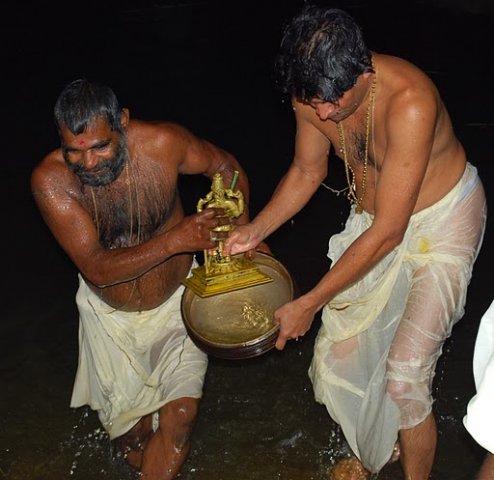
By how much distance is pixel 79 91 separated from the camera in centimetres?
412

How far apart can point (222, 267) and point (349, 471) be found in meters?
1.33

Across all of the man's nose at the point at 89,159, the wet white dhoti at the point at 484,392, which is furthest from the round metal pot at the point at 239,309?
the wet white dhoti at the point at 484,392

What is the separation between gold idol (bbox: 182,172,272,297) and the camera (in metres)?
3.90

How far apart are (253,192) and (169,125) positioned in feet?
12.7

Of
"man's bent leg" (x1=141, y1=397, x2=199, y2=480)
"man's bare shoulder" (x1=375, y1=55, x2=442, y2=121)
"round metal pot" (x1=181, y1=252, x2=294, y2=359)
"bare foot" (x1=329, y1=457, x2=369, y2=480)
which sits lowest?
"bare foot" (x1=329, y1=457, x2=369, y2=480)

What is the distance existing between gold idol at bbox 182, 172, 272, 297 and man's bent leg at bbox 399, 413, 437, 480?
90cm

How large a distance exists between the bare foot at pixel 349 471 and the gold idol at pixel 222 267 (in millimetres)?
1199

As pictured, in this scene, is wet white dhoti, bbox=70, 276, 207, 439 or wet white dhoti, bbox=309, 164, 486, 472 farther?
wet white dhoti, bbox=70, 276, 207, 439

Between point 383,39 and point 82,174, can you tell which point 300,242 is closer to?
→ point 82,174

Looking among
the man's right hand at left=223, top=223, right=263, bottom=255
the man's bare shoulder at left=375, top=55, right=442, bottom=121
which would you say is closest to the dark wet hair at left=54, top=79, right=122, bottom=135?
the man's right hand at left=223, top=223, right=263, bottom=255

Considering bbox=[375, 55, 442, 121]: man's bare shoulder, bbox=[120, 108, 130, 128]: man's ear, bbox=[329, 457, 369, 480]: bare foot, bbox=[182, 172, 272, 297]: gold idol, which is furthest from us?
bbox=[329, 457, 369, 480]: bare foot

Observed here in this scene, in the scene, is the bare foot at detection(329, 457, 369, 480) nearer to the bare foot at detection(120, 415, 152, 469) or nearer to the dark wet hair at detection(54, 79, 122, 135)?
the bare foot at detection(120, 415, 152, 469)

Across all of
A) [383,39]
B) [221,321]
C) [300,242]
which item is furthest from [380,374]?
[383,39]

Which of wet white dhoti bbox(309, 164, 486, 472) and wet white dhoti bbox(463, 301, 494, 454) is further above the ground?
wet white dhoti bbox(463, 301, 494, 454)
